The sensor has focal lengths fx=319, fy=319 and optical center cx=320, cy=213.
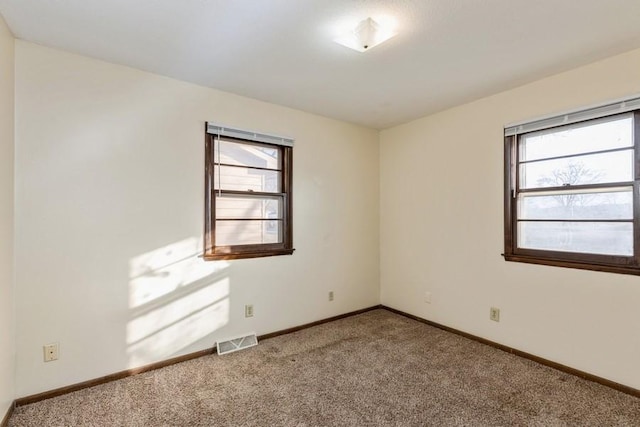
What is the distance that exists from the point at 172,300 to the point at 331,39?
2323mm

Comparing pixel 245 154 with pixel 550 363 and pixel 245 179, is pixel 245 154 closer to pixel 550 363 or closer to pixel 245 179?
pixel 245 179

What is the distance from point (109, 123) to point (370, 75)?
2034 millimetres

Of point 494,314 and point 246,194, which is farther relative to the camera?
point 246,194

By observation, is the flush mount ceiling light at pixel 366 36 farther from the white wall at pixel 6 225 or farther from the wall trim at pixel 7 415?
the wall trim at pixel 7 415

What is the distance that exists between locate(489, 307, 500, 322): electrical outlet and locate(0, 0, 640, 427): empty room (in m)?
0.01

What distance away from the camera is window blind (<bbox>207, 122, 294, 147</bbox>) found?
9.29 ft

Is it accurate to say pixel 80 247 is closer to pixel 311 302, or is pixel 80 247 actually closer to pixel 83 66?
pixel 83 66

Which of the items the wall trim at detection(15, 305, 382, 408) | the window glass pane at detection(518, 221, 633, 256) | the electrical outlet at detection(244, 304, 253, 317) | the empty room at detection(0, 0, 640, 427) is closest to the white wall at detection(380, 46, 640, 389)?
the empty room at detection(0, 0, 640, 427)

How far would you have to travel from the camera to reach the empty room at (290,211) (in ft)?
6.33

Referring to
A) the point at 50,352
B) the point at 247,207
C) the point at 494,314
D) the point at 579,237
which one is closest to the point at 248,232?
the point at 247,207

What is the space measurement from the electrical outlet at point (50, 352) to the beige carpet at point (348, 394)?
26 centimetres

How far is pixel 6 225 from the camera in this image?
1.90 metres

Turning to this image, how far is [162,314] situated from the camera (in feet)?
8.48

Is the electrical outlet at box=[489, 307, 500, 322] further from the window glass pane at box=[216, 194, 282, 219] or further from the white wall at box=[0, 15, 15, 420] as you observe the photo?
the white wall at box=[0, 15, 15, 420]
